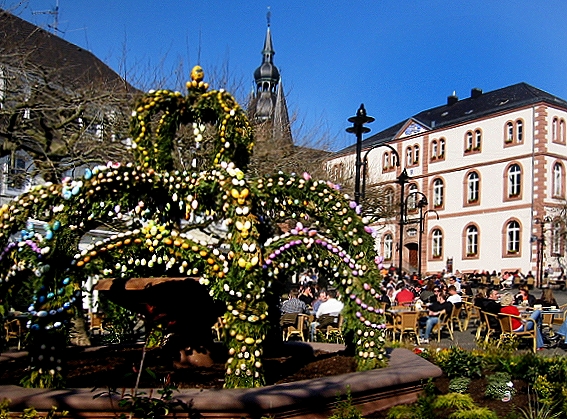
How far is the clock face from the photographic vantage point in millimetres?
49594

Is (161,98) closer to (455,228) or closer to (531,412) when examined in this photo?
(531,412)

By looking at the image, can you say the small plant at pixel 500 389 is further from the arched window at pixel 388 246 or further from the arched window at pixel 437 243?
the arched window at pixel 388 246

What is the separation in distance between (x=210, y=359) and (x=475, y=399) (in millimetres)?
3086

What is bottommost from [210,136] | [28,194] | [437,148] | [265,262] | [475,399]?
[475,399]

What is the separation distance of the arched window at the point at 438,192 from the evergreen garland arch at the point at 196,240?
4180 cm

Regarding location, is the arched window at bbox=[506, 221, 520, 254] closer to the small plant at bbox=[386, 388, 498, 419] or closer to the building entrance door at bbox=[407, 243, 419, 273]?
the building entrance door at bbox=[407, 243, 419, 273]

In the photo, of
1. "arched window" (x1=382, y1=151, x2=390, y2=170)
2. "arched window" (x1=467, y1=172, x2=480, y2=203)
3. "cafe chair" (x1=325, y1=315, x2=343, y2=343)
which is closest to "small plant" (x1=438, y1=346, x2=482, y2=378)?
"cafe chair" (x1=325, y1=315, x2=343, y2=343)

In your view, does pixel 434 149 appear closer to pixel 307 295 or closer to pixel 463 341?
pixel 307 295

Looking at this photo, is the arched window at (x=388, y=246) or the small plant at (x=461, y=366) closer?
the small plant at (x=461, y=366)

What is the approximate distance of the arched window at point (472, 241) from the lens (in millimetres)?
44406

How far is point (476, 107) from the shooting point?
46.7 m

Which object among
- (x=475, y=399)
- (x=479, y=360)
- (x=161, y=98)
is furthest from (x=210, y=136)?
(x=475, y=399)

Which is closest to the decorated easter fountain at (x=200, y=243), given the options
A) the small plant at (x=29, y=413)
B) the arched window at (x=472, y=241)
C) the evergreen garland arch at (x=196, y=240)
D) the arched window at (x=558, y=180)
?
the evergreen garland arch at (x=196, y=240)

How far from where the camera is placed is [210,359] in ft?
25.3
